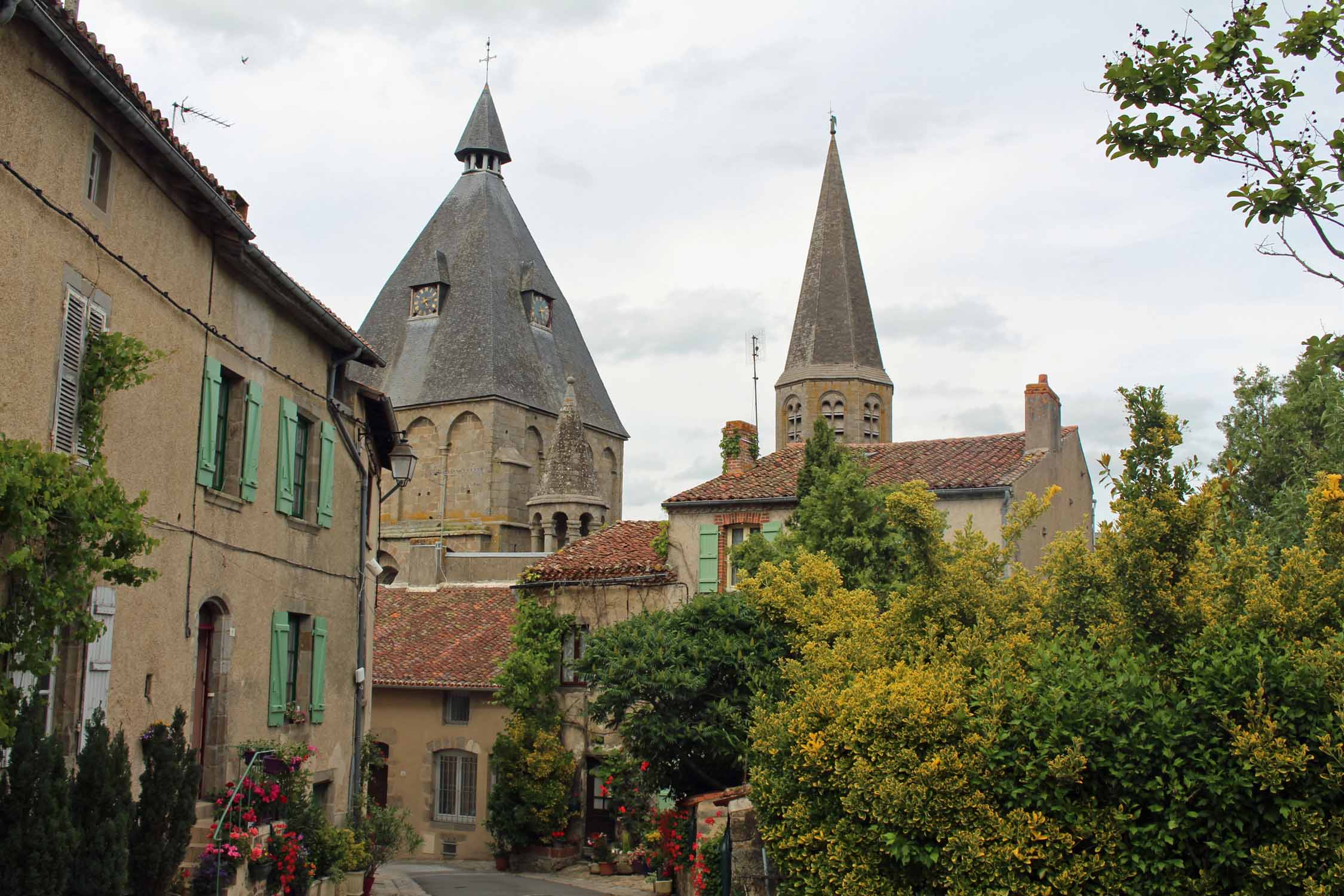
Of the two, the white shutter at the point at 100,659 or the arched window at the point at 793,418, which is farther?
the arched window at the point at 793,418

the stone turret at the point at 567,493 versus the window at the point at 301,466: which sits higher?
the stone turret at the point at 567,493

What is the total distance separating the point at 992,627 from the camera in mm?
10547

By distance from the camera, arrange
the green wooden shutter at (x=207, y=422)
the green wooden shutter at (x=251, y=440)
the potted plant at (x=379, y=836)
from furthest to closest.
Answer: the potted plant at (x=379, y=836) → the green wooden shutter at (x=251, y=440) → the green wooden shutter at (x=207, y=422)

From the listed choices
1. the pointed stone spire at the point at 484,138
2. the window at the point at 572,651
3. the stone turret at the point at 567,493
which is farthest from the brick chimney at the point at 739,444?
the pointed stone spire at the point at 484,138

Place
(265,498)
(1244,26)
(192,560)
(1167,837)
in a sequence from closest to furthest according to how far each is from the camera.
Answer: (1244,26) < (1167,837) < (192,560) < (265,498)

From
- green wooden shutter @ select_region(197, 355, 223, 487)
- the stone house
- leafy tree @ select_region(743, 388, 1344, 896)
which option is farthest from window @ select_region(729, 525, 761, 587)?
green wooden shutter @ select_region(197, 355, 223, 487)

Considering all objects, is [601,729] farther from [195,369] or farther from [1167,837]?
[1167,837]

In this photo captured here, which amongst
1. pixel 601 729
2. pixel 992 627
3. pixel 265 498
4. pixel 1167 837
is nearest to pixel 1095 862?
pixel 1167 837

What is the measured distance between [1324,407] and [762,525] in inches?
494

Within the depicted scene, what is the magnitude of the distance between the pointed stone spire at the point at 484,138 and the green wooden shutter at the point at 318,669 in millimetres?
45079

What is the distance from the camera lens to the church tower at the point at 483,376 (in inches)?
1972

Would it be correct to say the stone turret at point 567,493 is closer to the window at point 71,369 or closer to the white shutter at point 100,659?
the white shutter at point 100,659

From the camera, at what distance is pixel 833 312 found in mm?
50656

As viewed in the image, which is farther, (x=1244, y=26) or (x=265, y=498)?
(x=265, y=498)
